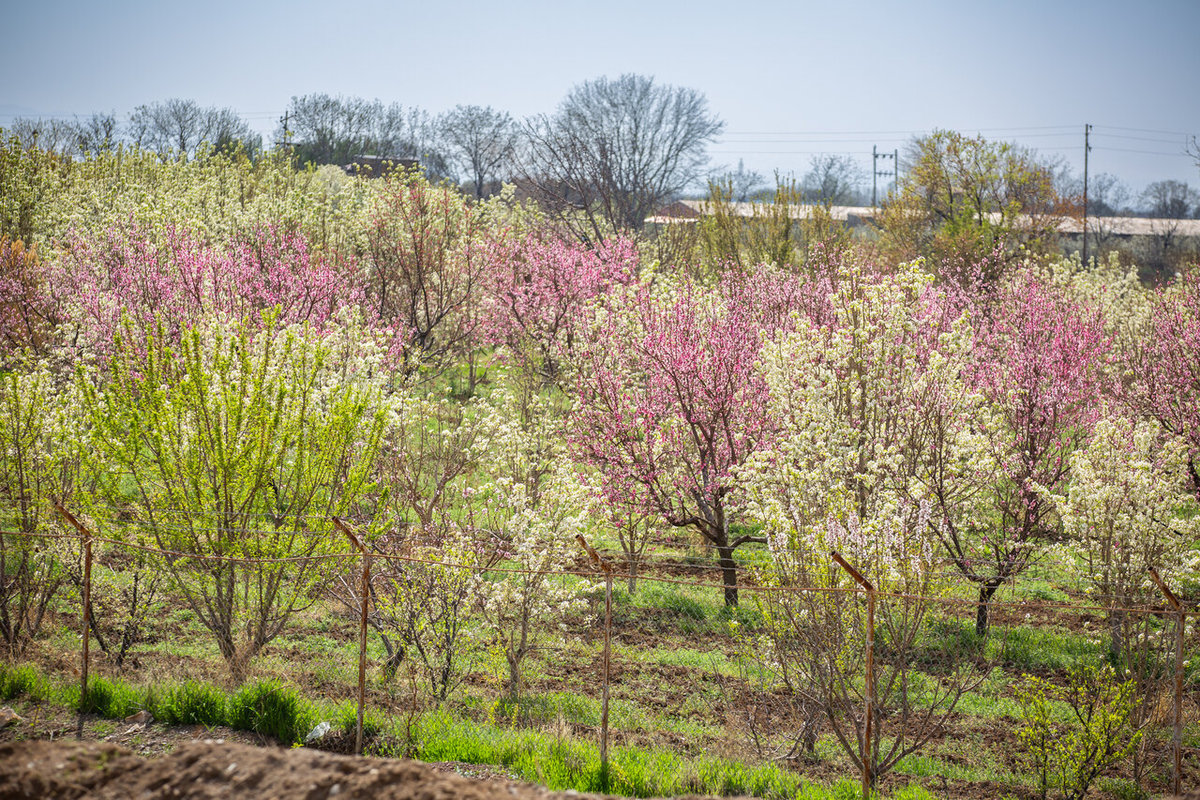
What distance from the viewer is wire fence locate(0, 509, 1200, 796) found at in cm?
670

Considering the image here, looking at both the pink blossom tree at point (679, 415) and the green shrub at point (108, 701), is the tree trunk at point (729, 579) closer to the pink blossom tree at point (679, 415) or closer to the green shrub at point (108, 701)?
the pink blossom tree at point (679, 415)

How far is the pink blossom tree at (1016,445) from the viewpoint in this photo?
32.3 ft

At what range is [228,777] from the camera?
4.55 metres

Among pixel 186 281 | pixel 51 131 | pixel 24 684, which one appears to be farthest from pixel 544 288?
pixel 51 131

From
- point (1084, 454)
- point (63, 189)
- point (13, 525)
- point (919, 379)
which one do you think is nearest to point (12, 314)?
point (63, 189)

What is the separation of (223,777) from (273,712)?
223 cm

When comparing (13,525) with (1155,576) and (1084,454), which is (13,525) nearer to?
(1155,576)

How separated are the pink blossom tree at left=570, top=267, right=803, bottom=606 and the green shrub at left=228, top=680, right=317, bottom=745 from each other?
5863mm

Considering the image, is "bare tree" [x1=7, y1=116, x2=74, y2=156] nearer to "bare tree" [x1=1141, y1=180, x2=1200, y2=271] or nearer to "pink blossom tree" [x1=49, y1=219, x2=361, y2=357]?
"pink blossom tree" [x1=49, y1=219, x2=361, y2=357]

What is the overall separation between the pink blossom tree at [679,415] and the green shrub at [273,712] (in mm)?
5863

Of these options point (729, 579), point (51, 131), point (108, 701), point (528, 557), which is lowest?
point (729, 579)

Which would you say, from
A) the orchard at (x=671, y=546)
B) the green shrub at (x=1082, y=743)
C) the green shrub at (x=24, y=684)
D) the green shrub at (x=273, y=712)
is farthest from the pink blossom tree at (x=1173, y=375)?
the green shrub at (x=24, y=684)

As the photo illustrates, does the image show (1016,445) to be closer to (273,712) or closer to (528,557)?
(528,557)

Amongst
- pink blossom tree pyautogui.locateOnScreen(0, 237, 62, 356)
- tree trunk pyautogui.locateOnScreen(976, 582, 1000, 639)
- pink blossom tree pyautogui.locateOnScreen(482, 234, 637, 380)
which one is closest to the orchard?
tree trunk pyautogui.locateOnScreen(976, 582, 1000, 639)
